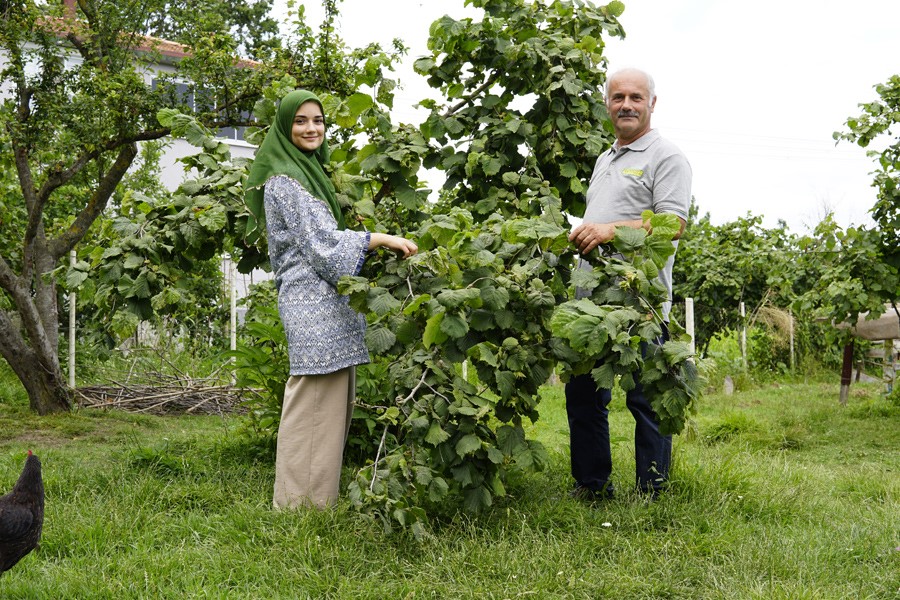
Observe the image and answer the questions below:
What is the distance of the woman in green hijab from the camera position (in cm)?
333

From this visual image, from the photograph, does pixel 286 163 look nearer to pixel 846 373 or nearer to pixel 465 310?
pixel 465 310

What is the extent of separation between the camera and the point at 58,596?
2.76m

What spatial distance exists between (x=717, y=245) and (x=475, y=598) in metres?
11.2

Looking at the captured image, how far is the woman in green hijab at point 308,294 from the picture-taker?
3.33 m

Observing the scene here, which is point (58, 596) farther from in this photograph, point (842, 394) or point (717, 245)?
point (717, 245)

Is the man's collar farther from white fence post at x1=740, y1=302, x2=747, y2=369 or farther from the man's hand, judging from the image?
white fence post at x1=740, y1=302, x2=747, y2=369

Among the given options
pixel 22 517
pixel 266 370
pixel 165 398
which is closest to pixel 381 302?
pixel 22 517

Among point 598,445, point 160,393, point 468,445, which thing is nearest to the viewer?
point 468,445

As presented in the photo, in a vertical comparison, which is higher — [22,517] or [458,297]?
[458,297]

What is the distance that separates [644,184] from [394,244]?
45.1 inches

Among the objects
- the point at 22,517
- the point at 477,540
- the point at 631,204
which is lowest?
the point at 477,540

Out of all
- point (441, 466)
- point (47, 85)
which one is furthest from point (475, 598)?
point (47, 85)

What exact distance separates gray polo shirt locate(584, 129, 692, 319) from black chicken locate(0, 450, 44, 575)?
2.45m

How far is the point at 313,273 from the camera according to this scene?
3375 millimetres
